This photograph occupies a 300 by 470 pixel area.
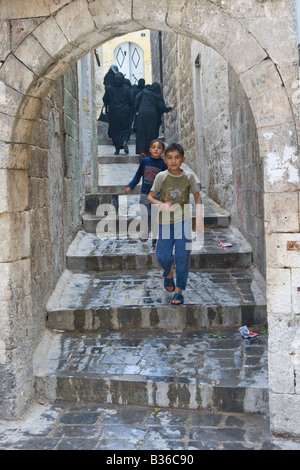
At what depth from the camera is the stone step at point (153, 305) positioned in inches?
203

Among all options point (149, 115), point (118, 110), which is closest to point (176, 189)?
point (149, 115)

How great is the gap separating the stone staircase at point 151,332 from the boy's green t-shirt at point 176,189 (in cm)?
86

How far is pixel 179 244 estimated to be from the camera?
16.8 ft

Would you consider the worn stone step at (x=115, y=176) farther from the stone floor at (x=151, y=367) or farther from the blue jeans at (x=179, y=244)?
the blue jeans at (x=179, y=244)

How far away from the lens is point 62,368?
14.6 feet

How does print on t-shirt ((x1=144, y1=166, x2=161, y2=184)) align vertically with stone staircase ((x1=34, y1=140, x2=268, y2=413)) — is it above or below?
above

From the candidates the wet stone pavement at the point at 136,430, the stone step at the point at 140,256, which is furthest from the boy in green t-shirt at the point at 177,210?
the wet stone pavement at the point at 136,430

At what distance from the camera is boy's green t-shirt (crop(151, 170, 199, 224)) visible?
201 inches

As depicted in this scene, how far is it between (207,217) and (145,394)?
160 inches

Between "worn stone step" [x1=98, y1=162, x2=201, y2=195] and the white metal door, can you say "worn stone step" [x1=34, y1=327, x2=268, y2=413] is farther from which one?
the white metal door

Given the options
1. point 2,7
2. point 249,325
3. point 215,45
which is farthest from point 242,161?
point 2,7

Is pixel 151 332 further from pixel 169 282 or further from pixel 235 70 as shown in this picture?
pixel 235 70

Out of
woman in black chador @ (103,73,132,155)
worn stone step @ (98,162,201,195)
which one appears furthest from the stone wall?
woman in black chador @ (103,73,132,155)

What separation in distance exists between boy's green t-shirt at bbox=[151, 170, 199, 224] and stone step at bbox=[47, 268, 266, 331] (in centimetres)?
86
